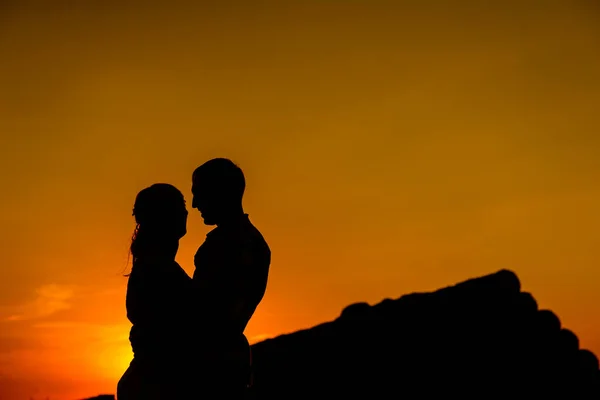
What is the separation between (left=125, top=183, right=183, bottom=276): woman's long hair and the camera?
17.0ft

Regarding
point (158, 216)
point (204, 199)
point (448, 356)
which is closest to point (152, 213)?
point (158, 216)

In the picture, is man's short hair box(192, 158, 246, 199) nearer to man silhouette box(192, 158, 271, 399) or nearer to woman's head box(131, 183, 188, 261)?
man silhouette box(192, 158, 271, 399)

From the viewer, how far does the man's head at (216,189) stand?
5.21m

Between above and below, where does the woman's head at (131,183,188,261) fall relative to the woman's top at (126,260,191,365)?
above

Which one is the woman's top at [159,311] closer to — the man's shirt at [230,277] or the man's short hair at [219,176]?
the man's shirt at [230,277]

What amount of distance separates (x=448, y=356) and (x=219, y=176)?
8.33 m

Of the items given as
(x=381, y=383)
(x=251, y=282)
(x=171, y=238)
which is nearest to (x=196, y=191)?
(x=171, y=238)

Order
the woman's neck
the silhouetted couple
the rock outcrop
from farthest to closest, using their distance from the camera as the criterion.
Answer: the rock outcrop → the woman's neck → the silhouetted couple

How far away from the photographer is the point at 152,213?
5.17 metres

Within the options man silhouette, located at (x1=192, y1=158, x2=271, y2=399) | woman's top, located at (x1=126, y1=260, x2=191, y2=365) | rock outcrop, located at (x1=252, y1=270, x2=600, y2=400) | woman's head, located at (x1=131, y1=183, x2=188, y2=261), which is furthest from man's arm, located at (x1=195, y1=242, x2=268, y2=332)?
rock outcrop, located at (x1=252, y1=270, x2=600, y2=400)

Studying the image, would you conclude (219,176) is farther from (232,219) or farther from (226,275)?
(226,275)

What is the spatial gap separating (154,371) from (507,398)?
27.2ft

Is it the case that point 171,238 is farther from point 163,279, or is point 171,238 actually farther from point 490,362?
point 490,362

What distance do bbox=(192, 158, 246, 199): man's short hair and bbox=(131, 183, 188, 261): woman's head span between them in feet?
0.61
